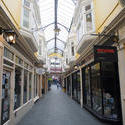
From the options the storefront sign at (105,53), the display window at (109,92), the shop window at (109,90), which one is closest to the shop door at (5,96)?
the storefront sign at (105,53)

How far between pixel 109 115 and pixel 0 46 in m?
5.17

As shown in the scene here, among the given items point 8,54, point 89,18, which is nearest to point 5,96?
point 8,54

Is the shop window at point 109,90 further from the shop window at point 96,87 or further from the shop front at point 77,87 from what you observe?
the shop front at point 77,87

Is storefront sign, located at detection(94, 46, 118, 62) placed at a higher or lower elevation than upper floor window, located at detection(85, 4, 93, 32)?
lower

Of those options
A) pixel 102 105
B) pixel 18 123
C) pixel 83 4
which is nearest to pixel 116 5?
pixel 83 4

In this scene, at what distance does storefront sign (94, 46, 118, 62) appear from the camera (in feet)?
15.0

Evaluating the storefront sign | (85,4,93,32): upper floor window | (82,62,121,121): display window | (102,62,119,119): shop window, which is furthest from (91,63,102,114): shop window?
(85,4,93,32): upper floor window

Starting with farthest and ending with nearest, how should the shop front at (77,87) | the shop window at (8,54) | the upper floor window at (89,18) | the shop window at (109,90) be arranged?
1. the shop front at (77,87)
2. the upper floor window at (89,18)
3. the shop window at (109,90)
4. the shop window at (8,54)

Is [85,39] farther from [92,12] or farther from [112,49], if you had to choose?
[112,49]

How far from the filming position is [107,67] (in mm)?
6094

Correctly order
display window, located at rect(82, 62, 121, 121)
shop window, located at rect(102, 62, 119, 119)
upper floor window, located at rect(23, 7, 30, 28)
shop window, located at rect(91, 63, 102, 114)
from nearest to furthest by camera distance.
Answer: display window, located at rect(82, 62, 121, 121), shop window, located at rect(102, 62, 119, 119), shop window, located at rect(91, 63, 102, 114), upper floor window, located at rect(23, 7, 30, 28)

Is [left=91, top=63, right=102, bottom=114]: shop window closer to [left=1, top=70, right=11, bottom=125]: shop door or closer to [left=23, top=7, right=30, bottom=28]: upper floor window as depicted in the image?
[left=1, top=70, right=11, bottom=125]: shop door

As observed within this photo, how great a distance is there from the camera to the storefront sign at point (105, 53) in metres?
4.58

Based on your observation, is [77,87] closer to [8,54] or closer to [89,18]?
[89,18]
